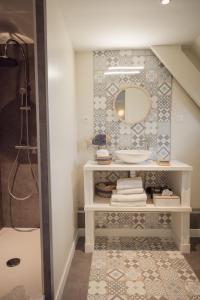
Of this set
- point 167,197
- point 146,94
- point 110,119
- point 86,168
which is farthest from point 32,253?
point 146,94

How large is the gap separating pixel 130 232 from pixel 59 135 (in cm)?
169

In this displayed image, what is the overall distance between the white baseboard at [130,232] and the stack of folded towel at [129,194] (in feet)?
2.14

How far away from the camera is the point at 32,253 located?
2350 millimetres

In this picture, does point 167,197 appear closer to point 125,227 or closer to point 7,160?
point 125,227

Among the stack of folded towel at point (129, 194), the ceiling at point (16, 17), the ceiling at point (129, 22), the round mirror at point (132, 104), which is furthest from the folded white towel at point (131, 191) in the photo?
the ceiling at point (16, 17)

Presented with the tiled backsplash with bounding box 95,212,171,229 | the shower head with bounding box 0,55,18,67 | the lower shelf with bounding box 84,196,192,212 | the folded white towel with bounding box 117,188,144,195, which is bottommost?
the tiled backsplash with bounding box 95,212,171,229

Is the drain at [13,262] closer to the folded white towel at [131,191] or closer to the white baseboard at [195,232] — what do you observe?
the folded white towel at [131,191]

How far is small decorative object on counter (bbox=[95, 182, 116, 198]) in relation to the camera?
102 inches

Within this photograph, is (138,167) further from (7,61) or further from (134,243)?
(7,61)

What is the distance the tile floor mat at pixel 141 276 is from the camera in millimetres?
1783

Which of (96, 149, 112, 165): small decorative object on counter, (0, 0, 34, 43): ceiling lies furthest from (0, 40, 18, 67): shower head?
(96, 149, 112, 165): small decorative object on counter

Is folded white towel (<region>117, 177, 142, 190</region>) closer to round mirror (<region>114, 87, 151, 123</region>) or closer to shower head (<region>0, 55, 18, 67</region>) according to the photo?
round mirror (<region>114, 87, 151, 123</region>)

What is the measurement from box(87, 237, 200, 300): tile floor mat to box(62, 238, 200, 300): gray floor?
0.05 m

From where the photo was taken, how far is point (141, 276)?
6.57ft
